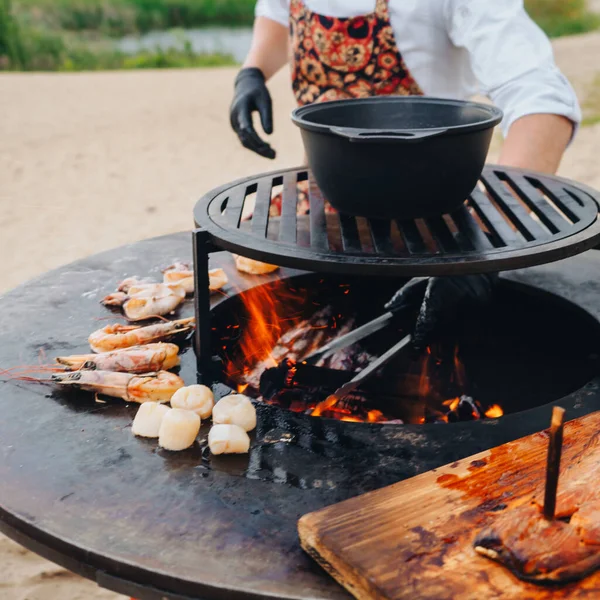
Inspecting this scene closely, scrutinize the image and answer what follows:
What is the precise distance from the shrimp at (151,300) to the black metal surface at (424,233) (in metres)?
0.37

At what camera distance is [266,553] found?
48.6 inches

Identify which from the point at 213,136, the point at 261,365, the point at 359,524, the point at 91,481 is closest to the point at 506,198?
the point at 261,365

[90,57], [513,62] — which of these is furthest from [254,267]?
[90,57]

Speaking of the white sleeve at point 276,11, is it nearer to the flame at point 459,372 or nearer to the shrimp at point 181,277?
the shrimp at point 181,277

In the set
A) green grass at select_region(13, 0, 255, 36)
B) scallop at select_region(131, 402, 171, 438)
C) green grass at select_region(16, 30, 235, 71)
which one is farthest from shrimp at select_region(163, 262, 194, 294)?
green grass at select_region(13, 0, 255, 36)

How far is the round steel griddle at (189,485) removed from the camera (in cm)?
121

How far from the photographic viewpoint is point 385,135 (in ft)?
4.73

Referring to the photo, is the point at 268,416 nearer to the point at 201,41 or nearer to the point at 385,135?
the point at 385,135

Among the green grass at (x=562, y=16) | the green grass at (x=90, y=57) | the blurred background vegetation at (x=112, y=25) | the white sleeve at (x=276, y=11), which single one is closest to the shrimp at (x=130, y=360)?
the white sleeve at (x=276, y=11)

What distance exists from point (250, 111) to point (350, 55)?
482 millimetres

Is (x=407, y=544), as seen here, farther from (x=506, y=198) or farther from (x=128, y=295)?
(x=128, y=295)

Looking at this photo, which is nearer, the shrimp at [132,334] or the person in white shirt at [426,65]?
the shrimp at [132,334]

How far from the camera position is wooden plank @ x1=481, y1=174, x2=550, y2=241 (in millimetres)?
1626

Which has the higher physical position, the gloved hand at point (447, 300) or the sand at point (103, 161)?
the gloved hand at point (447, 300)
